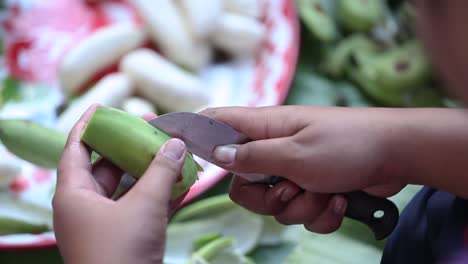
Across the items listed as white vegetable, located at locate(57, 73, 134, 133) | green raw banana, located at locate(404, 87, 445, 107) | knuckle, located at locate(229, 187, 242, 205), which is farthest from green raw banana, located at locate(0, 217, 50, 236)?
green raw banana, located at locate(404, 87, 445, 107)

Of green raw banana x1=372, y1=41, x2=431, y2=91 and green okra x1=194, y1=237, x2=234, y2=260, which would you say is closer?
green okra x1=194, y1=237, x2=234, y2=260

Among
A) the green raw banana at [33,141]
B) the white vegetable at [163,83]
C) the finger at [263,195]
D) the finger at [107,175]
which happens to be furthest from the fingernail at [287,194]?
the white vegetable at [163,83]

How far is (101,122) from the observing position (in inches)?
16.3

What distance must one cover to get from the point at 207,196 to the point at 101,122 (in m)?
0.33

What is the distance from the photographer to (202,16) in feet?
2.72

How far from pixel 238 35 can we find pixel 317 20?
0.40 feet

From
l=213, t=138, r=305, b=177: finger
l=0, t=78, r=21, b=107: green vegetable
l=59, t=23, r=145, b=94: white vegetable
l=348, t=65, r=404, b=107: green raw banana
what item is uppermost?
l=213, t=138, r=305, b=177: finger

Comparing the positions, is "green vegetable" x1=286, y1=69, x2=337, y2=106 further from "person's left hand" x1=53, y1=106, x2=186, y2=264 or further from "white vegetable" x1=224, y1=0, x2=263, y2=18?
"person's left hand" x1=53, y1=106, x2=186, y2=264

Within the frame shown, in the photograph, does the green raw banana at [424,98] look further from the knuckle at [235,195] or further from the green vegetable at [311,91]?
the knuckle at [235,195]

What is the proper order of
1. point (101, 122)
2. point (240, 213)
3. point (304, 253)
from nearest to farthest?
point (101, 122) < point (304, 253) < point (240, 213)

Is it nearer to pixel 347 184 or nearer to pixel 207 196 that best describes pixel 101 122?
pixel 347 184

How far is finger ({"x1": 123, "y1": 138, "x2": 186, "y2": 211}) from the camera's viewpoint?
1.24 feet

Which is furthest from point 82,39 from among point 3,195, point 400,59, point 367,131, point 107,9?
point 367,131

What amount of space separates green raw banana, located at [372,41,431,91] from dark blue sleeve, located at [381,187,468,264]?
1.20 ft
